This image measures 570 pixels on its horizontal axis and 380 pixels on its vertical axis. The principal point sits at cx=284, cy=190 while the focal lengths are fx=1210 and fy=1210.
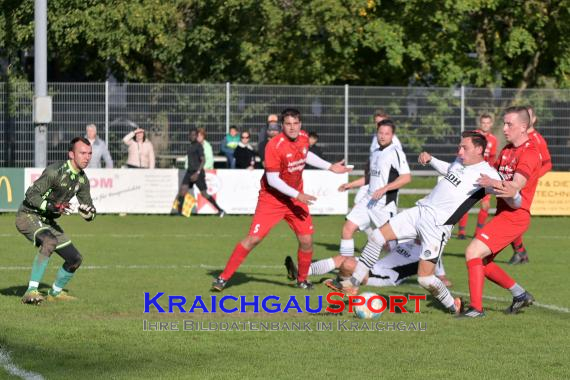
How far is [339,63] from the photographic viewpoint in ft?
107

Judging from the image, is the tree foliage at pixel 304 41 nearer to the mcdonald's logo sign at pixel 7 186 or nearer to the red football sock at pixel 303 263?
the mcdonald's logo sign at pixel 7 186

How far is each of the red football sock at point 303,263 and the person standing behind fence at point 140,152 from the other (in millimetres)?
12798

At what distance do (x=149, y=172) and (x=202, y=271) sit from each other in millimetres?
10529

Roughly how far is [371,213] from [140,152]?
38.6 ft

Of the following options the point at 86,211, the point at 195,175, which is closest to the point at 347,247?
the point at 86,211

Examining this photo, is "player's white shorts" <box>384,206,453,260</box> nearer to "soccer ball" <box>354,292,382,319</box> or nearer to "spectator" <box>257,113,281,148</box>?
"soccer ball" <box>354,292,382,319</box>

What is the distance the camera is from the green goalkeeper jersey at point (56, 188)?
11820 mm

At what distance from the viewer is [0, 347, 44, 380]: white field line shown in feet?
27.6

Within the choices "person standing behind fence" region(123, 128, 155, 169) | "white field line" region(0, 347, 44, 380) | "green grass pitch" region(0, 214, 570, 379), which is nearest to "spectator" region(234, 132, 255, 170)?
"person standing behind fence" region(123, 128, 155, 169)

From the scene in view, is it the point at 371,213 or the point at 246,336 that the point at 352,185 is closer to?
the point at 371,213

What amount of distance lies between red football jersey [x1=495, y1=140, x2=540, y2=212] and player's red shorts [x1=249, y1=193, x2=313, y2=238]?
2443mm

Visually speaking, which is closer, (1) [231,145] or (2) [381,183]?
(2) [381,183]

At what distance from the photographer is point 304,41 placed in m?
32.1

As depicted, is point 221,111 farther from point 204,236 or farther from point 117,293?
point 117,293
